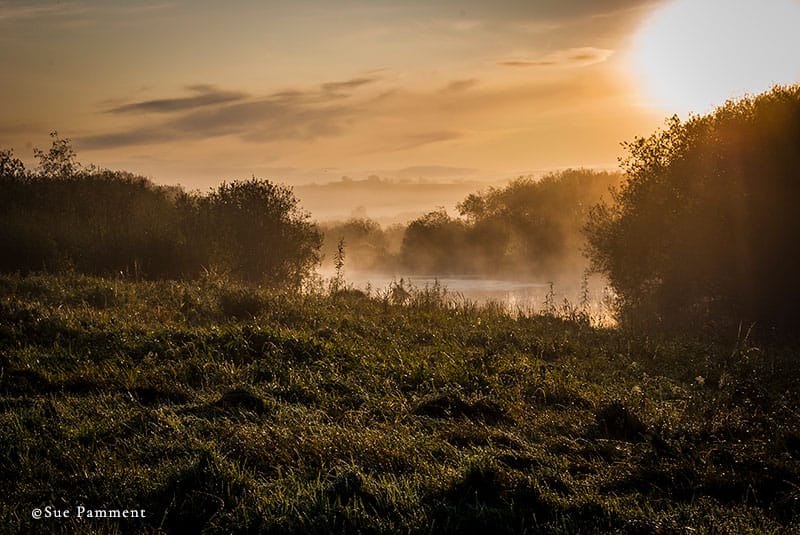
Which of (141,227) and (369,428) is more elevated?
(141,227)

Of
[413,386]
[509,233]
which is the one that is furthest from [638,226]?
[509,233]

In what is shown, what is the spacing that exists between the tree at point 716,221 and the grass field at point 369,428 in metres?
9.07

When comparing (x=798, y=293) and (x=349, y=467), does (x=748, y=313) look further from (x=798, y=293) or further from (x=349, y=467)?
(x=349, y=467)

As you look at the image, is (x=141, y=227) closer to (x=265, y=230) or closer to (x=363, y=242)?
(x=265, y=230)

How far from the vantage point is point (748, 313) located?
2398 cm

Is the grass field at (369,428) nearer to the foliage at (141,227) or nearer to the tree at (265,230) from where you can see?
the foliage at (141,227)

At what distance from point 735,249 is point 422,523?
21397 millimetres

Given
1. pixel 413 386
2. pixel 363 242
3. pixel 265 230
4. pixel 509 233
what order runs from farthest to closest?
pixel 363 242
pixel 509 233
pixel 265 230
pixel 413 386

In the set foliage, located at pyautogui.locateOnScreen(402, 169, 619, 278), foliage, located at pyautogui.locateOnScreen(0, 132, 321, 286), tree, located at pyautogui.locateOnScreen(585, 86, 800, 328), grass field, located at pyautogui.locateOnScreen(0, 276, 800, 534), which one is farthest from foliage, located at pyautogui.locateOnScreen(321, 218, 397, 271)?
grass field, located at pyautogui.locateOnScreen(0, 276, 800, 534)

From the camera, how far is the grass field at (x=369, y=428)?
6141 millimetres

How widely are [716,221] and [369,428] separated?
64.9 feet

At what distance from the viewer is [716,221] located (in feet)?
81.8

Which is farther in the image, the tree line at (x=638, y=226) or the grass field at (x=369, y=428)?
the tree line at (x=638, y=226)

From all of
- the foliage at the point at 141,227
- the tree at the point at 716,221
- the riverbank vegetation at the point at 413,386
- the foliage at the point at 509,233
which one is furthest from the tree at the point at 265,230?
the foliage at the point at 509,233
